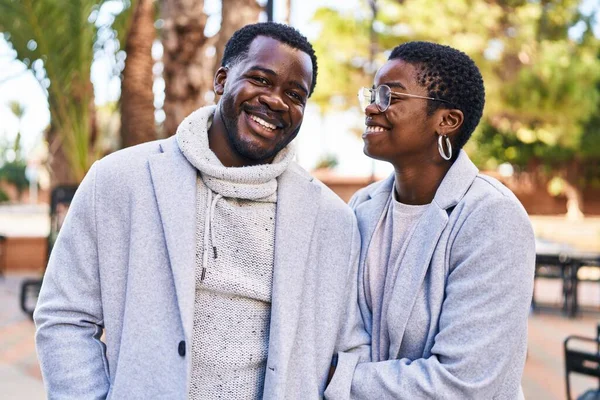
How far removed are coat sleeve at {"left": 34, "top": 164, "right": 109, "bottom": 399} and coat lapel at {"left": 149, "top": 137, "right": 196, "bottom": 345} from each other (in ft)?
0.65

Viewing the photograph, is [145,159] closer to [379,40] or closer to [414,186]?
[414,186]

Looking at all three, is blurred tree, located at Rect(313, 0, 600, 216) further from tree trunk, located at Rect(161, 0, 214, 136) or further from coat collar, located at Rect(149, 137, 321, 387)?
coat collar, located at Rect(149, 137, 321, 387)

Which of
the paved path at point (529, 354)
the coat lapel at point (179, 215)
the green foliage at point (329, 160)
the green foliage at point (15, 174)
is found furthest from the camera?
the green foliage at point (329, 160)

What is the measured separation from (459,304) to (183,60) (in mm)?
4002

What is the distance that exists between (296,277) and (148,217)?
1.49ft

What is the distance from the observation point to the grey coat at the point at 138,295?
1.87 m

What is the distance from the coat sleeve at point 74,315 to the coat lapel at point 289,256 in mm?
489

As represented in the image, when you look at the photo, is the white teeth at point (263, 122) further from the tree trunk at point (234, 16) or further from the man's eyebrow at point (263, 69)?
the tree trunk at point (234, 16)

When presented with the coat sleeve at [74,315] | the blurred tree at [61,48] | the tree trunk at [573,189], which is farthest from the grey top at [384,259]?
the tree trunk at [573,189]

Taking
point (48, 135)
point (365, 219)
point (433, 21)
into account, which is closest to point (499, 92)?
point (433, 21)

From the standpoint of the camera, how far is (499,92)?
16.7 meters

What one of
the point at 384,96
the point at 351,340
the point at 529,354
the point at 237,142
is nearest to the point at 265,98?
the point at 237,142

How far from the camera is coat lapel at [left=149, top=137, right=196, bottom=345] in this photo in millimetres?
1857

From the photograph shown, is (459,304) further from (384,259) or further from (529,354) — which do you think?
(529,354)
